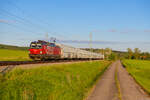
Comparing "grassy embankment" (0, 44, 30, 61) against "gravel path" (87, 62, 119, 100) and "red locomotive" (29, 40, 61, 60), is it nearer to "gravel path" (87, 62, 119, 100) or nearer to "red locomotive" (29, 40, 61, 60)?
"red locomotive" (29, 40, 61, 60)

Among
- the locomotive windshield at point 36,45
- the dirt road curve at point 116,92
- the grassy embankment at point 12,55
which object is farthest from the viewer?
the grassy embankment at point 12,55

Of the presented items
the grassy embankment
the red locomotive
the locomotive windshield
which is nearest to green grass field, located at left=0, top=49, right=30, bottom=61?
the grassy embankment

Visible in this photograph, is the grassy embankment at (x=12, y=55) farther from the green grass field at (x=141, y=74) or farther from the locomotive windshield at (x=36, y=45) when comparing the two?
the green grass field at (x=141, y=74)

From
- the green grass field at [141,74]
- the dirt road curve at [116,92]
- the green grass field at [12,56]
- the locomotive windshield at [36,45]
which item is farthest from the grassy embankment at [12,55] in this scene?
the green grass field at [141,74]

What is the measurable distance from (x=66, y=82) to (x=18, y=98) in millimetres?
6243

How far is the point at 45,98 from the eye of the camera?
9.20 m

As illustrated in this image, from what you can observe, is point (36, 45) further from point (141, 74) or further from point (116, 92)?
point (141, 74)

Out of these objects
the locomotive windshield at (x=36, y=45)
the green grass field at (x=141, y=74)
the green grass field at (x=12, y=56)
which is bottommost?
the green grass field at (x=141, y=74)

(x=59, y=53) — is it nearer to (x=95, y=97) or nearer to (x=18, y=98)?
(x=95, y=97)

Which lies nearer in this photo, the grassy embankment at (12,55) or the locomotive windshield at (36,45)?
the locomotive windshield at (36,45)

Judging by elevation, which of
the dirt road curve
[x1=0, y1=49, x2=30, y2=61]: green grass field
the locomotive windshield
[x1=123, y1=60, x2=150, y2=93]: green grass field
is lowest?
[x1=123, y1=60, x2=150, y2=93]: green grass field

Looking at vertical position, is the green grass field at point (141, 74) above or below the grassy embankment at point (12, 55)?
below

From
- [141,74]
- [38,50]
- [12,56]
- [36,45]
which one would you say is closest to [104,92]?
[38,50]

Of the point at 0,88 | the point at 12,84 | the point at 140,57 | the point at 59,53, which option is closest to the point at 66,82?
the point at 12,84
